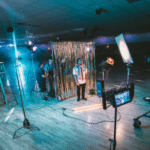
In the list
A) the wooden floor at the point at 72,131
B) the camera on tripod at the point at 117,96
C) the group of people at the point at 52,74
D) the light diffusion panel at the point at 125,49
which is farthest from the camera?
the group of people at the point at 52,74

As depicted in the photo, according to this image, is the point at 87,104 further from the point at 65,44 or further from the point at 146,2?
the point at 146,2

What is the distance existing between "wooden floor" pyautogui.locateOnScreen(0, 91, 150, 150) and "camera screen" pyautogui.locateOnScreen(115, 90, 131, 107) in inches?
45.3

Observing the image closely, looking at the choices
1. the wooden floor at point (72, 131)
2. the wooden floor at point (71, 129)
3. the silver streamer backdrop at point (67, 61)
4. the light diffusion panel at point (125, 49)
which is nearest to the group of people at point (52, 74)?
the silver streamer backdrop at point (67, 61)

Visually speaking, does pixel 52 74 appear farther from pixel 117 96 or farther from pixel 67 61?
pixel 117 96

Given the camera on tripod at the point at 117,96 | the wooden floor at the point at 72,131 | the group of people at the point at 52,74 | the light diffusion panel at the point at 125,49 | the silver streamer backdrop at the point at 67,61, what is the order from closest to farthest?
the camera on tripod at the point at 117,96 < the light diffusion panel at the point at 125,49 < the wooden floor at the point at 72,131 < the group of people at the point at 52,74 < the silver streamer backdrop at the point at 67,61

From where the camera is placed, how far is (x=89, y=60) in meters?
5.86

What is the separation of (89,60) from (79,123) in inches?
128

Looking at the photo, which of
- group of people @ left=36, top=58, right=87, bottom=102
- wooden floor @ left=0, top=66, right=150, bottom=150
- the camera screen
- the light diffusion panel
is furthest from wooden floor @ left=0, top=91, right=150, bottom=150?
the light diffusion panel

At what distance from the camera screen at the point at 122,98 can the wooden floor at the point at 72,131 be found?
115 cm

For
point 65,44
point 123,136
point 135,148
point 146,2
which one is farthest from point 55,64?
point 146,2

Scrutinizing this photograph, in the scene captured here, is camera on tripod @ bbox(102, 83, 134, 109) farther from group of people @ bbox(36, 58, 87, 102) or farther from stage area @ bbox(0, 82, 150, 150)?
group of people @ bbox(36, 58, 87, 102)

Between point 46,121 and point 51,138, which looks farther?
point 46,121

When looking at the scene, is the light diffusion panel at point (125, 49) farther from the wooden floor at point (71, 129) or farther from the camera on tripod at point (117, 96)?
the wooden floor at point (71, 129)

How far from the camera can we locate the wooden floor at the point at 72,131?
8.80 feet
